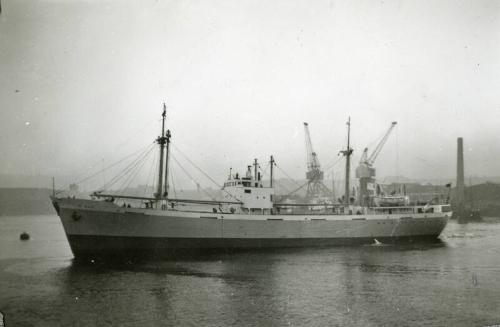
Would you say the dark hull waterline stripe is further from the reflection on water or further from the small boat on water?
the reflection on water

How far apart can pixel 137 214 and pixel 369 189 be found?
24.7m

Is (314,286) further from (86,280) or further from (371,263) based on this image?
(86,280)

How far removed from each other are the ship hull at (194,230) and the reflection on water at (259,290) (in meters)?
1.58

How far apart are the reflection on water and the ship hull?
1585 mm

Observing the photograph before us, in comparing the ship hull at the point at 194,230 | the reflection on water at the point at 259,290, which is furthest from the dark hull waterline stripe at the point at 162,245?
the reflection on water at the point at 259,290

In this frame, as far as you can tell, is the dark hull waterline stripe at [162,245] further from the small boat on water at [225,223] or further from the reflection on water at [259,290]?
the reflection on water at [259,290]

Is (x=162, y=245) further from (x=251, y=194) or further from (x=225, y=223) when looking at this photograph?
(x=251, y=194)

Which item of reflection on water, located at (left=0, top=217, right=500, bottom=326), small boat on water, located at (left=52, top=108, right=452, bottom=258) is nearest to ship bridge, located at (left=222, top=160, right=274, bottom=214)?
small boat on water, located at (left=52, top=108, right=452, bottom=258)

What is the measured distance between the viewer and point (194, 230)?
29.1 meters

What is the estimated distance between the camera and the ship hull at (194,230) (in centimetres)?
2677

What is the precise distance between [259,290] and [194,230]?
11.0 metres

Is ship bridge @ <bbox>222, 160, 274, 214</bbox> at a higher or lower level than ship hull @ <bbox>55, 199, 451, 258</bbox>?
higher

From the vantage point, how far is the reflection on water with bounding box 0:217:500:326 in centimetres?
1538

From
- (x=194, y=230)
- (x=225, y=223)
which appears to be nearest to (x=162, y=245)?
(x=194, y=230)
